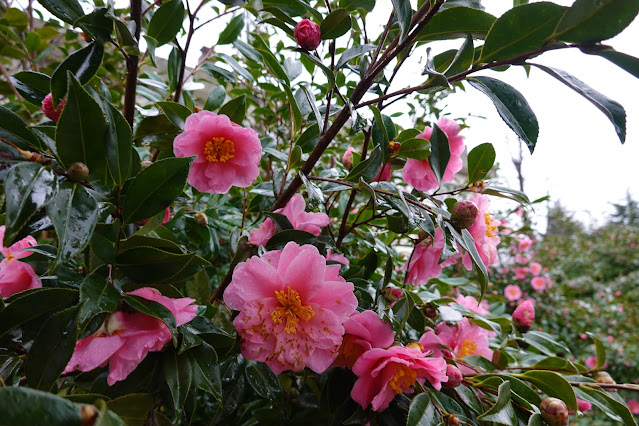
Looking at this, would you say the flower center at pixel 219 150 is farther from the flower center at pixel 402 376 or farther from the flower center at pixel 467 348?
the flower center at pixel 467 348

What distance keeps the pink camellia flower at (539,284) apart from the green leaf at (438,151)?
3.17m

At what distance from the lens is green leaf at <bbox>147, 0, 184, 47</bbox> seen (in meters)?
0.54

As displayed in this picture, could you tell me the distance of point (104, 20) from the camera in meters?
0.46

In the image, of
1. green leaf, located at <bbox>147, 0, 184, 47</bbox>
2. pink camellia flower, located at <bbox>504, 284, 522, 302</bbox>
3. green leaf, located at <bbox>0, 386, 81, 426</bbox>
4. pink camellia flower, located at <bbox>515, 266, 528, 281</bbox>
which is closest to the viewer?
green leaf, located at <bbox>0, 386, 81, 426</bbox>

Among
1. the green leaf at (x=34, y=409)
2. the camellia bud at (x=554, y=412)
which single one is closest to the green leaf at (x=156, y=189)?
the green leaf at (x=34, y=409)

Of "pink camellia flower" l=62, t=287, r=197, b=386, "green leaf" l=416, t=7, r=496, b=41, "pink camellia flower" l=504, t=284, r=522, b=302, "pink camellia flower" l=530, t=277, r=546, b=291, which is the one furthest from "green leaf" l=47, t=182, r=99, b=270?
"pink camellia flower" l=530, t=277, r=546, b=291

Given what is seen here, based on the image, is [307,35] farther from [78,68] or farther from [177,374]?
[177,374]

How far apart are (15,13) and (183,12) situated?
0.80 metres

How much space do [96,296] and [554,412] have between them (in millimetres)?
556

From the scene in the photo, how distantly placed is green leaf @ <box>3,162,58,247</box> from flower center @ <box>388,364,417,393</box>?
0.42 m

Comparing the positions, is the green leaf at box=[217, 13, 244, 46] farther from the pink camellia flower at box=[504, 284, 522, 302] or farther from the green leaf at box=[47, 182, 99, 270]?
the pink camellia flower at box=[504, 284, 522, 302]

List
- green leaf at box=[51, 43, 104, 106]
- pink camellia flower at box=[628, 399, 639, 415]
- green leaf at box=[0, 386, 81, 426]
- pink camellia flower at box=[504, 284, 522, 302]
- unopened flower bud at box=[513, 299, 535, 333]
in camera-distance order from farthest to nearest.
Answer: pink camellia flower at box=[504, 284, 522, 302] < pink camellia flower at box=[628, 399, 639, 415] < unopened flower bud at box=[513, 299, 535, 333] < green leaf at box=[51, 43, 104, 106] < green leaf at box=[0, 386, 81, 426]

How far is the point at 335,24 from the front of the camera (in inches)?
20.1

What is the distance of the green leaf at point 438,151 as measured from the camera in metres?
0.56
